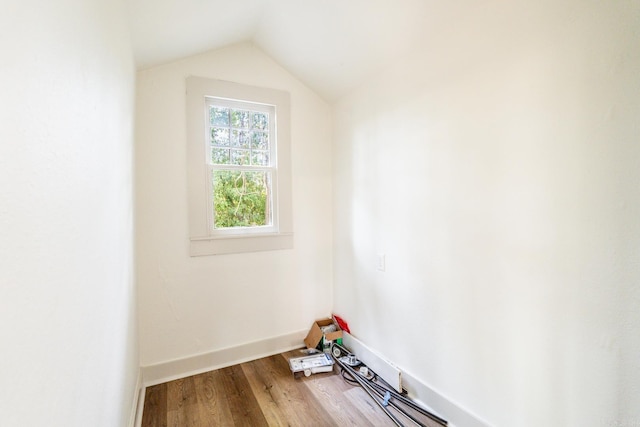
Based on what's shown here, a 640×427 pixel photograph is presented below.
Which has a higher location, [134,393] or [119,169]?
[119,169]

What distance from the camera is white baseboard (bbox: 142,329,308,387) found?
2.12 m

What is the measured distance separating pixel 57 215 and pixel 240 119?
206 cm

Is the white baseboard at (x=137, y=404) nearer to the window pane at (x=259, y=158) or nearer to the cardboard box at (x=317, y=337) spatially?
the cardboard box at (x=317, y=337)

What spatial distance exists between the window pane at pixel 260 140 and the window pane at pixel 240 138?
5 centimetres

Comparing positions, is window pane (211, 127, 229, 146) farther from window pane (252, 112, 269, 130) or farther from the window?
window pane (252, 112, 269, 130)

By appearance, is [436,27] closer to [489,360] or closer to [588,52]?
[588,52]

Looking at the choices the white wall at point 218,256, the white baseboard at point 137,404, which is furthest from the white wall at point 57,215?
the white wall at point 218,256

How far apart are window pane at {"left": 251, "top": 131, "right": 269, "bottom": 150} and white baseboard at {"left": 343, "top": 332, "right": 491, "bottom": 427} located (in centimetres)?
184

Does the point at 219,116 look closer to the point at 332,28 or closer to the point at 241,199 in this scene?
the point at 241,199

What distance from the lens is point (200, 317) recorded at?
2.28 meters

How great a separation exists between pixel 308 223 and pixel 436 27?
68.6 inches

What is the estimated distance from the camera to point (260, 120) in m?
2.56

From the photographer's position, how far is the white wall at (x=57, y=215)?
16.4 inches

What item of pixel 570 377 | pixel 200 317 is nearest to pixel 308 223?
pixel 200 317
